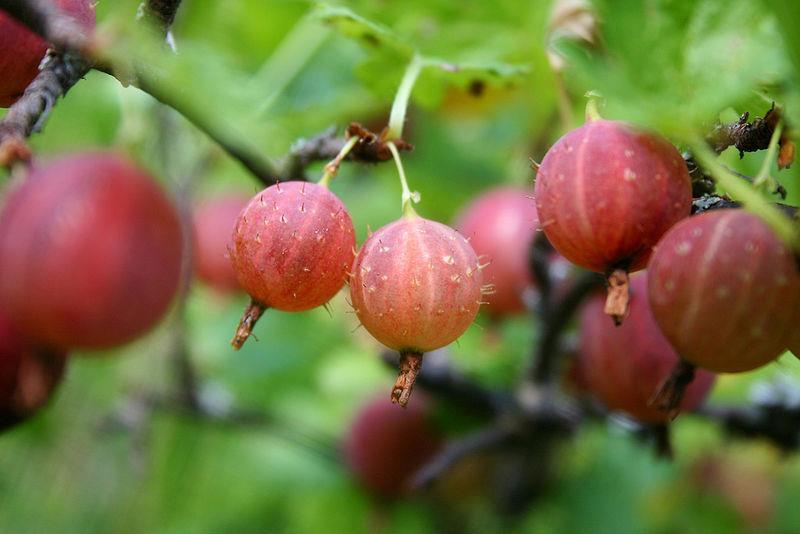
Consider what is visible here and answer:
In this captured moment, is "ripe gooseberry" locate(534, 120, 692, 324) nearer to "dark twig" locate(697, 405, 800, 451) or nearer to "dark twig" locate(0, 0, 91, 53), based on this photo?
"dark twig" locate(0, 0, 91, 53)

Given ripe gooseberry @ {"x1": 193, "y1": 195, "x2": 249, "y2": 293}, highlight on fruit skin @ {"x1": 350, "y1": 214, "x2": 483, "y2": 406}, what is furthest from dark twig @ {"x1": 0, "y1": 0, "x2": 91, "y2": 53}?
ripe gooseberry @ {"x1": 193, "y1": 195, "x2": 249, "y2": 293}

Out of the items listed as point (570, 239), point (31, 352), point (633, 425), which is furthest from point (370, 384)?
point (570, 239)

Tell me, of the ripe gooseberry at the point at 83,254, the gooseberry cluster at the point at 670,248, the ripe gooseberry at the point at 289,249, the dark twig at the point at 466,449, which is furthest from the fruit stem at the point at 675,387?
the dark twig at the point at 466,449

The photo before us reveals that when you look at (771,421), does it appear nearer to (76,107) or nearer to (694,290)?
(694,290)

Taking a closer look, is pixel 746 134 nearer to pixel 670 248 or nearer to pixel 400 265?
pixel 670 248

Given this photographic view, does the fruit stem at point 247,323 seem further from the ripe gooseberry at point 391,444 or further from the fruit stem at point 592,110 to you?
the ripe gooseberry at point 391,444

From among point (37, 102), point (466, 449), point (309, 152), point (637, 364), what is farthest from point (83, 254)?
point (466, 449)
